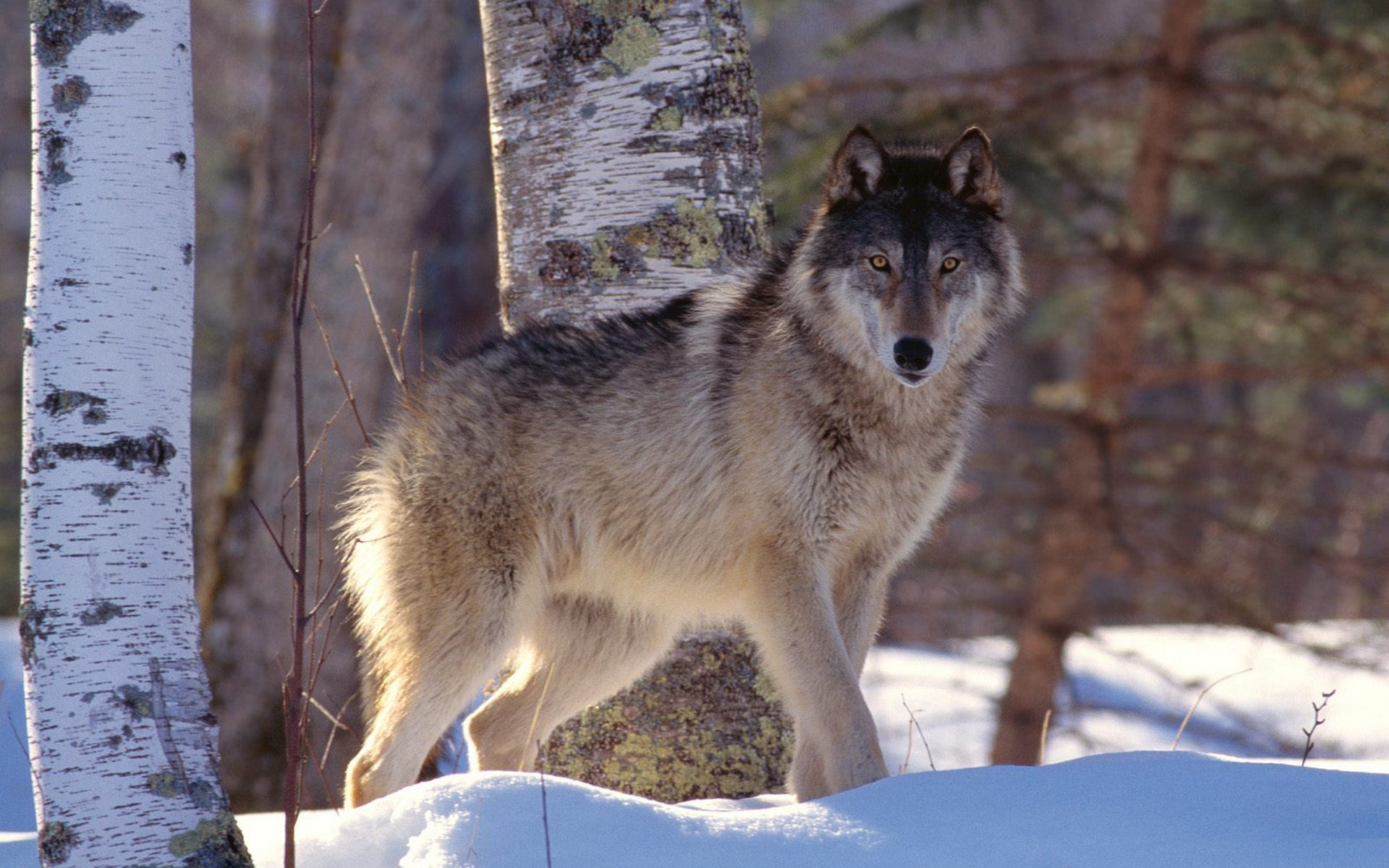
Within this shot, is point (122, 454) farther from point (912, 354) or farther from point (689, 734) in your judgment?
point (689, 734)

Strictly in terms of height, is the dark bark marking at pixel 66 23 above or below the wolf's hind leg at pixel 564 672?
above

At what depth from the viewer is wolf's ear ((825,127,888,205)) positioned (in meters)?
4.24

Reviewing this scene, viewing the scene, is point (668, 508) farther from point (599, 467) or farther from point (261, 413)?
point (261, 413)

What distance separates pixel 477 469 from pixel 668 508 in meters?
0.63

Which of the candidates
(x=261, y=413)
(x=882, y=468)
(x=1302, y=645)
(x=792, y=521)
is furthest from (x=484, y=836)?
(x=1302, y=645)

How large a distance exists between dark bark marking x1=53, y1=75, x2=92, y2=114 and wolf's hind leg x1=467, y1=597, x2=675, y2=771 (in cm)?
225

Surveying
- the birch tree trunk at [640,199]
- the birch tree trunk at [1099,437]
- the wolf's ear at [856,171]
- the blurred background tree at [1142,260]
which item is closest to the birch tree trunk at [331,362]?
the blurred background tree at [1142,260]

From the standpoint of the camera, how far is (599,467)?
429cm

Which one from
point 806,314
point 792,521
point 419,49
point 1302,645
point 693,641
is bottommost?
point 1302,645

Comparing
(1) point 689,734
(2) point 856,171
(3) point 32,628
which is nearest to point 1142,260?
(2) point 856,171

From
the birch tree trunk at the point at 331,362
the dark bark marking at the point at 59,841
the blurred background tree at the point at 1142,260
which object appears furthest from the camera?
the blurred background tree at the point at 1142,260

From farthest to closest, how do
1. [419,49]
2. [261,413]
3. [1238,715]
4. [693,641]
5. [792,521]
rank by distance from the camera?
[1238,715]
[419,49]
[261,413]
[693,641]
[792,521]

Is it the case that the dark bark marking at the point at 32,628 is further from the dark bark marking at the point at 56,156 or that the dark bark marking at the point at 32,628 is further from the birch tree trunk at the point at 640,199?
the birch tree trunk at the point at 640,199

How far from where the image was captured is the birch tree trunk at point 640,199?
4.54 metres
